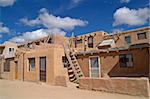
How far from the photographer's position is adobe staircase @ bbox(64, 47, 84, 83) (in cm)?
1911

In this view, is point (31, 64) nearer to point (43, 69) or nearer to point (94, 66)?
point (43, 69)

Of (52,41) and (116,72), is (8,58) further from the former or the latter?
(116,72)

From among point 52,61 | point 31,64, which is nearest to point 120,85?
point 52,61

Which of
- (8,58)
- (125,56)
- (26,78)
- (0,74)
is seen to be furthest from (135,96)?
(0,74)

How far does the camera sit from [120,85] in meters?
12.7

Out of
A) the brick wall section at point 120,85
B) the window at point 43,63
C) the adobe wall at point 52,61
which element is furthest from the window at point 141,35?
the brick wall section at point 120,85

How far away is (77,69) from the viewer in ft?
67.1

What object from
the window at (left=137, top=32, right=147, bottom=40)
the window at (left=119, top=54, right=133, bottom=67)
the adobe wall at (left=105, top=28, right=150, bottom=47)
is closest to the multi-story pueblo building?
the window at (left=119, top=54, right=133, bottom=67)

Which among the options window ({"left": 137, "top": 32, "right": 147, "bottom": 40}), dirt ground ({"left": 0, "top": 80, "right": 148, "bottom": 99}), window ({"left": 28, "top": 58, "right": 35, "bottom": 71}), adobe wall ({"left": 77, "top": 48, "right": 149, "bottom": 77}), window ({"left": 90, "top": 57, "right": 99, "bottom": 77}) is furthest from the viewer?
window ({"left": 137, "top": 32, "right": 147, "bottom": 40})

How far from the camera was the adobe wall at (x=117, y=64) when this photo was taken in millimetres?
16062

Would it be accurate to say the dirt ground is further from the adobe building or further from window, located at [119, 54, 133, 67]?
window, located at [119, 54, 133, 67]

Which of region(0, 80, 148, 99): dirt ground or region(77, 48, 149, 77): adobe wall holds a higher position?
region(77, 48, 149, 77): adobe wall

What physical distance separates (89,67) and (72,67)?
69.1 inches

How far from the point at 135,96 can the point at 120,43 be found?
65.6ft
